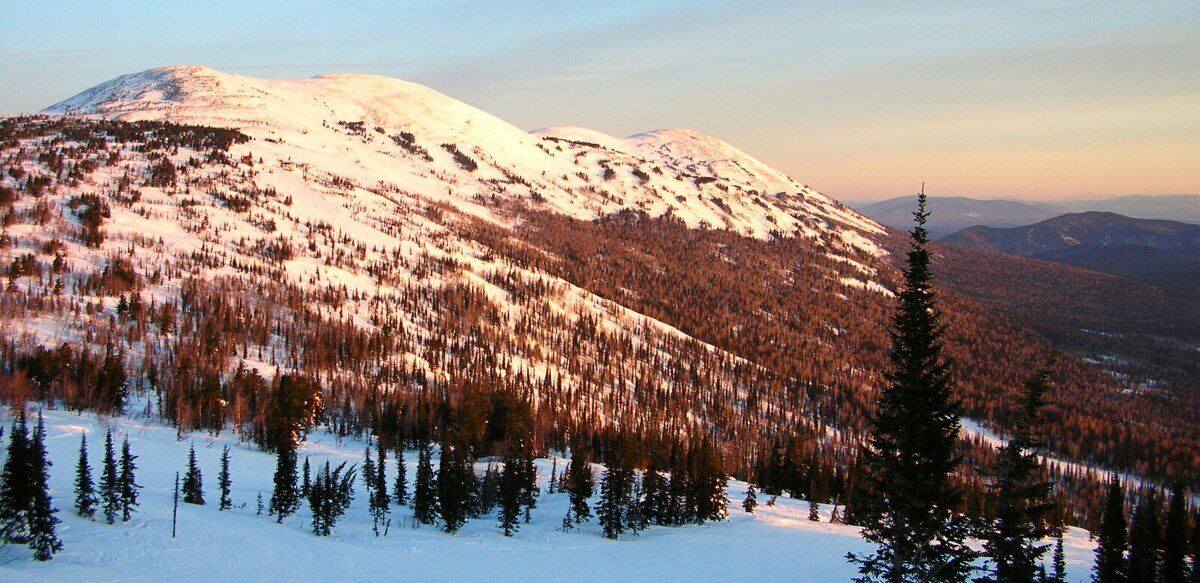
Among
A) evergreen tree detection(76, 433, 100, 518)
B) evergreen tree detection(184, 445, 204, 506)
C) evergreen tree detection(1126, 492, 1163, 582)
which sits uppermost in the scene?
evergreen tree detection(76, 433, 100, 518)

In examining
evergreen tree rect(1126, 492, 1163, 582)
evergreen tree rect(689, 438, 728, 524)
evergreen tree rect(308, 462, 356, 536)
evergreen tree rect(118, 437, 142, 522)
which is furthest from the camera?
evergreen tree rect(689, 438, 728, 524)

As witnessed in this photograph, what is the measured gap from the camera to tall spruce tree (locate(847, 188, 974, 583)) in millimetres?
24516

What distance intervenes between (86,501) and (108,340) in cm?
7566

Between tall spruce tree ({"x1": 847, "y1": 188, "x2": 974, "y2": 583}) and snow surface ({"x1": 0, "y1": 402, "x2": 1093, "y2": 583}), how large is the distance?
23.4 meters

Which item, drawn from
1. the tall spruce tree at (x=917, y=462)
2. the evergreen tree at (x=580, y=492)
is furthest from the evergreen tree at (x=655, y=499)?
the tall spruce tree at (x=917, y=462)

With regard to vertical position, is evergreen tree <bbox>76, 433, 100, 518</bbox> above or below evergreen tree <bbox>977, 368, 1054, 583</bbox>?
below

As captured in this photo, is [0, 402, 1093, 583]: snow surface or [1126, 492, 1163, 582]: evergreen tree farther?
[1126, 492, 1163, 582]: evergreen tree

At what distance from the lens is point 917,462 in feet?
82.0

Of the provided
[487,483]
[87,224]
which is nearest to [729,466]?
[487,483]

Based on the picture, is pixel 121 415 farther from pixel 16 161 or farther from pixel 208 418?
pixel 16 161

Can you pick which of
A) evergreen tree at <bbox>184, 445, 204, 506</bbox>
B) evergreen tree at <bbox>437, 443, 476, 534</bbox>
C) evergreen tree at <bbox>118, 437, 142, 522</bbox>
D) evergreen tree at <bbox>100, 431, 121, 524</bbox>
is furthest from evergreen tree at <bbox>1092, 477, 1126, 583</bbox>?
evergreen tree at <bbox>184, 445, 204, 506</bbox>

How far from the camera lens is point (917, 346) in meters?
25.1

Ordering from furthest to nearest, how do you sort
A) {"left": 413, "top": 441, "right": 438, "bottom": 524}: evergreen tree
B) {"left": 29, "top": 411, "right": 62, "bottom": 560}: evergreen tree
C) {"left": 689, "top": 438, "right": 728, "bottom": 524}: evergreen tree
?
{"left": 689, "top": 438, "right": 728, "bottom": 524}: evergreen tree < {"left": 413, "top": 441, "right": 438, "bottom": 524}: evergreen tree < {"left": 29, "top": 411, "right": 62, "bottom": 560}: evergreen tree

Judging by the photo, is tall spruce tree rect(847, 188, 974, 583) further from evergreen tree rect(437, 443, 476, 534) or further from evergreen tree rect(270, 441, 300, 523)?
evergreen tree rect(270, 441, 300, 523)
